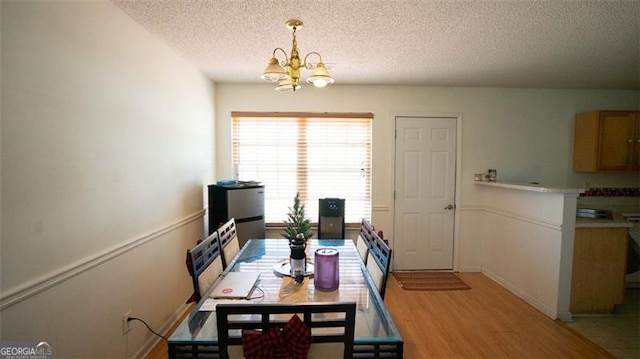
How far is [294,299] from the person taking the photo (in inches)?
52.3

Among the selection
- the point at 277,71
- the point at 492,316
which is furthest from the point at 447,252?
the point at 277,71

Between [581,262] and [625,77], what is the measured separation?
7.32 feet

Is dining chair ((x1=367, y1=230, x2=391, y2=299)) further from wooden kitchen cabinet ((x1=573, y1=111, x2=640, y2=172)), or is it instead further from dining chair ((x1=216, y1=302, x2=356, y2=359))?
wooden kitchen cabinet ((x1=573, y1=111, x2=640, y2=172))

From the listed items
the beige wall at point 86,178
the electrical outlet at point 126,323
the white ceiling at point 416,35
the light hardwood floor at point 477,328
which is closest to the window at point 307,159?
the white ceiling at point 416,35

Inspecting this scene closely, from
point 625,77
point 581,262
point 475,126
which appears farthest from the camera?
point 475,126

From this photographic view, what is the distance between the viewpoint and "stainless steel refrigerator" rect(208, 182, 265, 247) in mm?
2908

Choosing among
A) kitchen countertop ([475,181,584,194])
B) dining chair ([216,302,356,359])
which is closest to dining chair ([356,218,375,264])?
dining chair ([216,302,356,359])

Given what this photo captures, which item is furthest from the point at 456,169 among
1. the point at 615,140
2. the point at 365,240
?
the point at 365,240

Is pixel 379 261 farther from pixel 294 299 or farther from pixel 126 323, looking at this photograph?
pixel 126 323

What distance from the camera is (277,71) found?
5.22 ft

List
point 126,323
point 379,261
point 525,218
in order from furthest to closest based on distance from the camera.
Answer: point 525,218, point 126,323, point 379,261

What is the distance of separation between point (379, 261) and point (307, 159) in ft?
7.08

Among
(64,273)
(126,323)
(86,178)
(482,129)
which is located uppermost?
(482,129)

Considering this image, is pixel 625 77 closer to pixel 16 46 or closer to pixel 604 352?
pixel 604 352
